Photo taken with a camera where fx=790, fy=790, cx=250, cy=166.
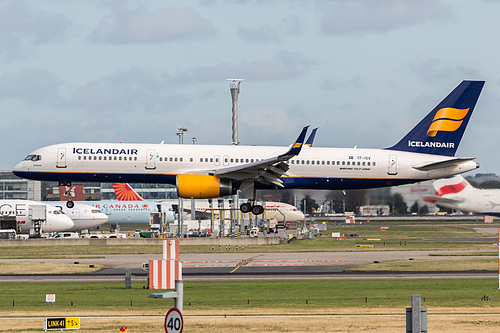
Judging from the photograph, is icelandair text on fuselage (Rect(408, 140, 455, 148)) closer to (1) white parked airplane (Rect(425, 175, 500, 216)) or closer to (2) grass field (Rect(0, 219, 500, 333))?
(2) grass field (Rect(0, 219, 500, 333))

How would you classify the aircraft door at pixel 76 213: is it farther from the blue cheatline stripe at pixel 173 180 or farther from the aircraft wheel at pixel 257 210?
the aircraft wheel at pixel 257 210

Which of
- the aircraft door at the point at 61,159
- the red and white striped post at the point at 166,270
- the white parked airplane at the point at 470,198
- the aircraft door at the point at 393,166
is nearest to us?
the red and white striped post at the point at 166,270

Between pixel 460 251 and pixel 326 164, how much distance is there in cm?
1926

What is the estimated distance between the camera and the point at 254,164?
5178cm

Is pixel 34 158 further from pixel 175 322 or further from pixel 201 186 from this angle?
pixel 175 322

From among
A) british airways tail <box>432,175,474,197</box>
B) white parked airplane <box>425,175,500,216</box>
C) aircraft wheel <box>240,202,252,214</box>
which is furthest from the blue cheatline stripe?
white parked airplane <box>425,175,500,216</box>

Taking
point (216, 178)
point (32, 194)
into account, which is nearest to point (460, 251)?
point (216, 178)

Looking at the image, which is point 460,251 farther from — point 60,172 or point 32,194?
point 32,194

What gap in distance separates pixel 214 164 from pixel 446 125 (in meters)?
17.2

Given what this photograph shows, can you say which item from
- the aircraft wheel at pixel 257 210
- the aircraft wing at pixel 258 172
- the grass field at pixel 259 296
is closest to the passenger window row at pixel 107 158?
the aircraft wing at pixel 258 172

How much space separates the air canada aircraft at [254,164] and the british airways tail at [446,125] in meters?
0.07

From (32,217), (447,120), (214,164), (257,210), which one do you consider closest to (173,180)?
(214,164)

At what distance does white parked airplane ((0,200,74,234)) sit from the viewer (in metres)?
90.1

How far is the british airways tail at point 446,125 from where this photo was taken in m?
56.8
